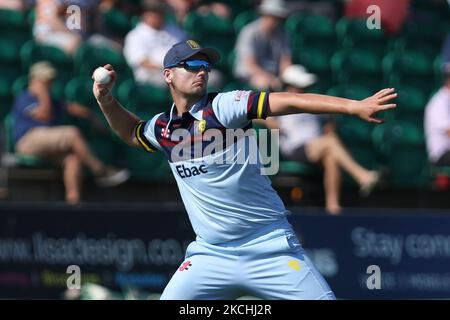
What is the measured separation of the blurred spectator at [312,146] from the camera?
1056 centimetres

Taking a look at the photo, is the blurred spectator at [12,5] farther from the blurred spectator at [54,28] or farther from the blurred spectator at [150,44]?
the blurred spectator at [150,44]

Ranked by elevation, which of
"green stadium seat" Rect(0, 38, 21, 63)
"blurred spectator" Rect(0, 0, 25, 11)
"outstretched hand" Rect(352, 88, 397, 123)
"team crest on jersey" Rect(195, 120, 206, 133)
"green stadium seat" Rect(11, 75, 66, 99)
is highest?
"blurred spectator" Rect(0, 0, 25, 11)

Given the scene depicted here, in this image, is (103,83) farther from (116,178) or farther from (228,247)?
(116,178)

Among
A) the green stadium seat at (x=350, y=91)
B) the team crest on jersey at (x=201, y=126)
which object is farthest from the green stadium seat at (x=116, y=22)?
the team crest on jersey at (x=201, y=126)

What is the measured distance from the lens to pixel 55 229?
10039 millimetres

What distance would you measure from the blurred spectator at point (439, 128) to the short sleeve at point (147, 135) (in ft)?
16.1

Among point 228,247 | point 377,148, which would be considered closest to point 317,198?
point 377,148

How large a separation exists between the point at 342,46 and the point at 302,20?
1.88 ft

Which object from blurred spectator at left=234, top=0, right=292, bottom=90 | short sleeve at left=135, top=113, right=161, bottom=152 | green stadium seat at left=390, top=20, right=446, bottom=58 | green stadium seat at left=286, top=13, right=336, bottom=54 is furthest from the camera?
green stadium seat at left=390, top=20, right=446, bottom=58

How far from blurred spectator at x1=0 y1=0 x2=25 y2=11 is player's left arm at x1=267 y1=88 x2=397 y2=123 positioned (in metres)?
5.28

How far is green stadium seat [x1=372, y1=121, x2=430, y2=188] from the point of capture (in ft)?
37.3

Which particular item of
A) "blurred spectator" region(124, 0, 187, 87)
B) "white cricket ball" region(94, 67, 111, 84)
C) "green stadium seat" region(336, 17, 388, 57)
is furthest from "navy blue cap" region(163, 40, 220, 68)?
"green stadium seat" region(336, 17, 388, 57)

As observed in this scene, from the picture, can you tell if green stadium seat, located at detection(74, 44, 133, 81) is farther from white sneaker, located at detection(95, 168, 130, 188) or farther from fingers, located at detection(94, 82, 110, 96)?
fingers, located at detection(94, 82, 110, 96)

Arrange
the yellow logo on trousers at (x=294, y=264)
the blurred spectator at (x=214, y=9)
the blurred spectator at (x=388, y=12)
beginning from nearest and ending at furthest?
the yellow logo on trousers at (x=294, y=264), the blurred spectator at (x=214, y=9), the blurred spectator at (x=388, y=12)
